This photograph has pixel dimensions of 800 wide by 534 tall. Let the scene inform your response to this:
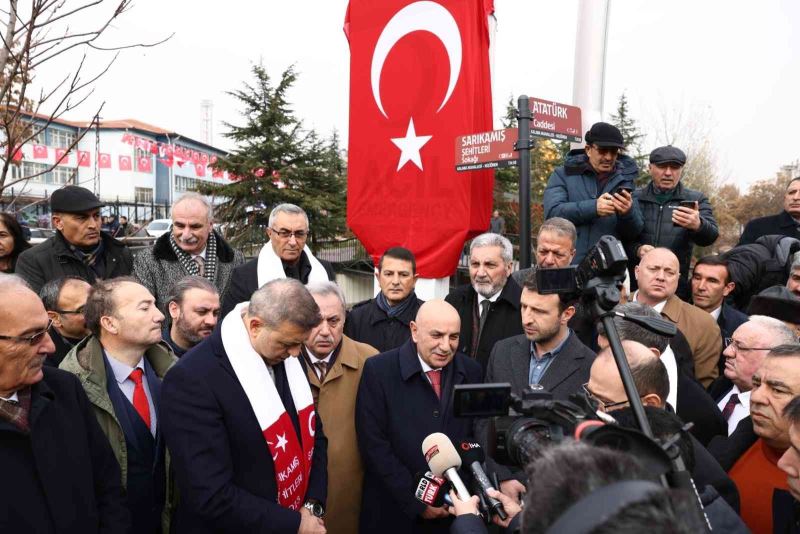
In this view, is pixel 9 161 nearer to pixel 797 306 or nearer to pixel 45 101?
pixel 45 101

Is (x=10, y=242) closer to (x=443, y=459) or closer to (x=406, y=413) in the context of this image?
(x=406, y=413)

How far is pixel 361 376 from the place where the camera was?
3.71 m

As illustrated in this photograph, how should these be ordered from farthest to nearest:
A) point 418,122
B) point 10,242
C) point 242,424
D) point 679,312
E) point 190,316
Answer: point 418,122 < point 10,242 < point 679,312 < point 190,316 < point 242,424

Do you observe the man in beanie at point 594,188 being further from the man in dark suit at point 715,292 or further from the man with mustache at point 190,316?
the man with mustache at point 190,316

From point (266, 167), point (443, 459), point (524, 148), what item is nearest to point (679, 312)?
point (524, 148)

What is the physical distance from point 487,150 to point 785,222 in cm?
266

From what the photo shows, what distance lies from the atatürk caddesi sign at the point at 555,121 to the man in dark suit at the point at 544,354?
1.51 m

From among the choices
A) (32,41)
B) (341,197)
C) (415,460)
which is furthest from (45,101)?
(341,197)

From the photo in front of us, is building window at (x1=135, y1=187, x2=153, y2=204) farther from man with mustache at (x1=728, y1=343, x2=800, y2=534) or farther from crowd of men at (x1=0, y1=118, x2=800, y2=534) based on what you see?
man with mustache at (x1=728, y1=343, x2=800, y2=534)

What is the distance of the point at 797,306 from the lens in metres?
3.90

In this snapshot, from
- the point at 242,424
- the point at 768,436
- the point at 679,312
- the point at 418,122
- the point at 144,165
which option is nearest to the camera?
the point at 768,436

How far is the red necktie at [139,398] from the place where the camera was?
3.11 meters

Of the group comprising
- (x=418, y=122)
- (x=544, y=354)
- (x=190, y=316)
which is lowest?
(x=544, y=354)

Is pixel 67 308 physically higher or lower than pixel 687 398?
higher
